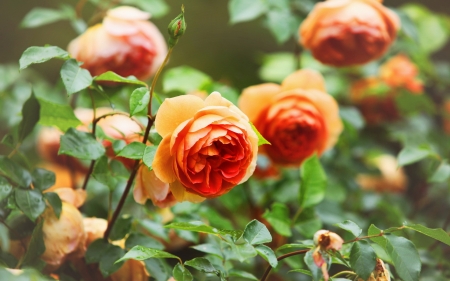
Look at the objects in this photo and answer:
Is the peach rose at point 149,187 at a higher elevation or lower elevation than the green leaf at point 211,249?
higher

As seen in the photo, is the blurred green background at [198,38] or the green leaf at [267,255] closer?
the green leaf at [267,255]

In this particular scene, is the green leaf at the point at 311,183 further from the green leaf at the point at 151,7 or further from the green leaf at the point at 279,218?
the green leaf at the point at 151,7

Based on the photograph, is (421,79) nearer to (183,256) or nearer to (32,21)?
(183,256)

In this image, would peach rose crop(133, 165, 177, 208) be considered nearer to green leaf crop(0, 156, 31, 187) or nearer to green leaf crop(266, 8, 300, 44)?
green leaf crop(0, 156, 31, 187)

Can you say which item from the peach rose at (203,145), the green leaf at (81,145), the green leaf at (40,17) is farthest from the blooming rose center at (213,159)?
the green leaf at (40,17)

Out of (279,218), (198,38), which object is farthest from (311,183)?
(198,38)

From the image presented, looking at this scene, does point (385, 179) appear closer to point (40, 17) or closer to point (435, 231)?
point (435, 231)

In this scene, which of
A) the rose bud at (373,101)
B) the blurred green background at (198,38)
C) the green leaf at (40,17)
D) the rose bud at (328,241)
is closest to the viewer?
the rose bud at (328,241)
